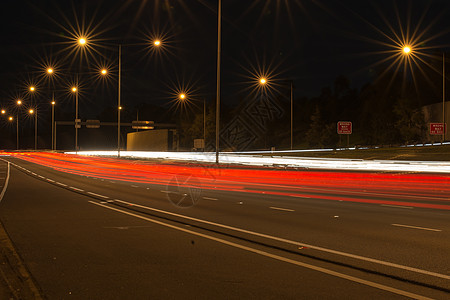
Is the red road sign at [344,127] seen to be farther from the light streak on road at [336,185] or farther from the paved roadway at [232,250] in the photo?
the paved roadway at [232,250]

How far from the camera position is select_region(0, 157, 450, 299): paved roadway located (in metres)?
5.93

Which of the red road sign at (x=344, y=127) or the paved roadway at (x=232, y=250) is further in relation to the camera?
the red road sign at (x=344, y=127)

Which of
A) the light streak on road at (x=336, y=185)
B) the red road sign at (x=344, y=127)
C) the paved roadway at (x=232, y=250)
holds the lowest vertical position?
the paved roadway at (x=232, y=250)

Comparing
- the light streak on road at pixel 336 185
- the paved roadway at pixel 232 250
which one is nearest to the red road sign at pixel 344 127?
the light streak on road at pixel 336 185

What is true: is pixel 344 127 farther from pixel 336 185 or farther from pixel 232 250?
pixel 232 250

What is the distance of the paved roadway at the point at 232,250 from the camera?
593cm

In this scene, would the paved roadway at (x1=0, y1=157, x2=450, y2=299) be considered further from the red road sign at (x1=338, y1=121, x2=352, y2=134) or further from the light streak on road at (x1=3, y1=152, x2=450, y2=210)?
the red road sign at (x1=338, y1=121, x2=352, y2=134)

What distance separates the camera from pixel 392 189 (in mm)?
20297

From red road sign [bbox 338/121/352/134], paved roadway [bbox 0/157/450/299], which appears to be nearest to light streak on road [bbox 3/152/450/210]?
paved roadway [bbox 0/157/450/299]

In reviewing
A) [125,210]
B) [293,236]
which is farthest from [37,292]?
[125,210]

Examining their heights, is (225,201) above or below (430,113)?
below

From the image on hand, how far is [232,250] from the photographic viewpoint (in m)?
8.21

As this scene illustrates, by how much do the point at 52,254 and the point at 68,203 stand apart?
7968mm

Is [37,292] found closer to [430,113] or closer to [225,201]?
[225,201]
